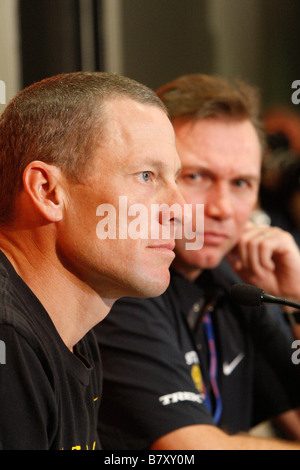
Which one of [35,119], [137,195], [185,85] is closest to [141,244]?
[137,195]

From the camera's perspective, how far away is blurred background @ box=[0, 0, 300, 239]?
5.58 feet

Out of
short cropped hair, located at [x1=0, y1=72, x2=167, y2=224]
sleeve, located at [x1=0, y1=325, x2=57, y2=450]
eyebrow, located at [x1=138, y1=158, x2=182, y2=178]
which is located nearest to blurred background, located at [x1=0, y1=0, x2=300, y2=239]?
short cropped hair, located at [x1=0, y1=72, x2=167, y2=224]

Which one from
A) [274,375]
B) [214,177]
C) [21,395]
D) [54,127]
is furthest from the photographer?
[274,375]

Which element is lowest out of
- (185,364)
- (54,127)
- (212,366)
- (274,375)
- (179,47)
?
(274,375)

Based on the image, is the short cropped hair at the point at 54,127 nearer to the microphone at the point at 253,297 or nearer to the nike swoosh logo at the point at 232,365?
the microphone at the point at 253,297

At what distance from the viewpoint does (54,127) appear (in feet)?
2.54

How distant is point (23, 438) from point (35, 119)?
0.40 m

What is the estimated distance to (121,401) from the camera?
103cm

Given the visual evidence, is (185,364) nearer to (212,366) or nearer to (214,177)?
(212,366)

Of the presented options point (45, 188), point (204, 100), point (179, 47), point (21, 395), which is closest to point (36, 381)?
point (21, 395)

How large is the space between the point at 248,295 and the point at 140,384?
0.95ft

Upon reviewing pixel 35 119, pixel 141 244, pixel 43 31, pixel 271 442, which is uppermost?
pixel 43 31

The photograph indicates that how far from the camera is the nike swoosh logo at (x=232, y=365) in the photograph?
1.33 metres
